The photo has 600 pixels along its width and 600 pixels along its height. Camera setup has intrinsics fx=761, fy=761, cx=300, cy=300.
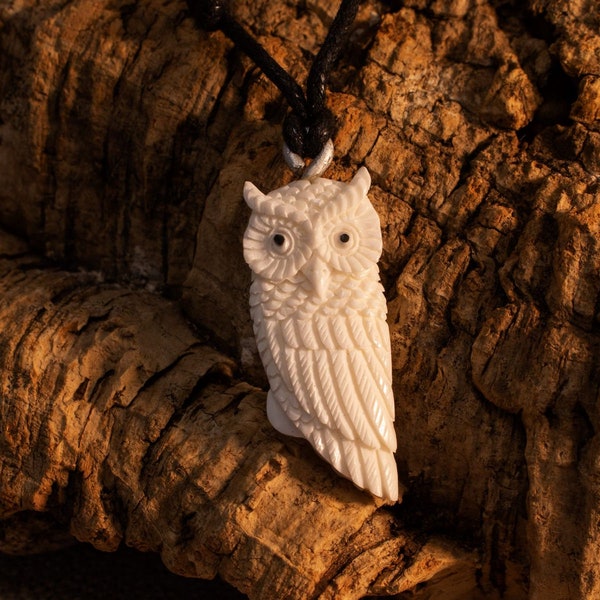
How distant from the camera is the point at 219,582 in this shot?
2701 mm

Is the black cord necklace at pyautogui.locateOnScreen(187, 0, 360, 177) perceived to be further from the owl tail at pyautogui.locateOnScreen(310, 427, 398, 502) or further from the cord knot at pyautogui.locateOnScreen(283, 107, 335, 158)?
the owl tail at pyautogui.locateOnScreen(310, 427, 398, 502)

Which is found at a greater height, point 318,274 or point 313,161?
point 313,161

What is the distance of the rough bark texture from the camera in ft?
7.16

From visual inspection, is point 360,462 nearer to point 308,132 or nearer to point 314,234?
point 314,234

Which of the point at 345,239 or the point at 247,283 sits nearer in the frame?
the point at 345,239

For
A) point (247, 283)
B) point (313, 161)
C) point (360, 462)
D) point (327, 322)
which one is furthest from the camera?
point (247, 283)

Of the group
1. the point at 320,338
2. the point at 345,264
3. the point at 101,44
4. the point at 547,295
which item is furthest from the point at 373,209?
the point at 101,44

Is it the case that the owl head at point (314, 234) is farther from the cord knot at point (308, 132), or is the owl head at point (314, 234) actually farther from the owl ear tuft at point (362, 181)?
the cord knot at point (308, 132)

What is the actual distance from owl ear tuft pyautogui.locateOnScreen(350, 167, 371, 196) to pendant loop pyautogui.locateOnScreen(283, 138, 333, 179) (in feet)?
0.52

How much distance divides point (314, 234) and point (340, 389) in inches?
18.7

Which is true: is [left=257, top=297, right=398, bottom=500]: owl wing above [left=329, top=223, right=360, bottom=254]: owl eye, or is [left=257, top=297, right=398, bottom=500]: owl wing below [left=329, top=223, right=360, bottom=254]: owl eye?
below

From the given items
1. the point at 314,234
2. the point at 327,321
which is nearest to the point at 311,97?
the point at 314,234

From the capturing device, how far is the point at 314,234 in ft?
7.61

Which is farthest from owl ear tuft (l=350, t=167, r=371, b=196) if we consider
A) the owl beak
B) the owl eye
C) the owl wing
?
the owl wing
